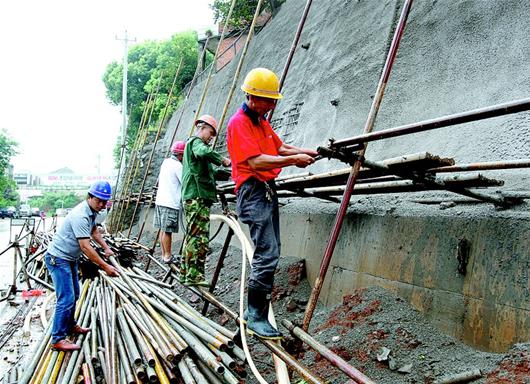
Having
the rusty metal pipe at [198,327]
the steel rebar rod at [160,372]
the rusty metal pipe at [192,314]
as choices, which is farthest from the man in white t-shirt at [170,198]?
the steel rebar rod at [160,372]

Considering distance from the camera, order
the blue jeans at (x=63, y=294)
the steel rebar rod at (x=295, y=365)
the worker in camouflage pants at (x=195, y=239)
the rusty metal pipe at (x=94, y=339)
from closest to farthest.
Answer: the steel rebar rod at (x=295, y=365) → the rusty metal pipe at (x=94, y=339) → the blue jeans at (x=63, y=294) → the worker in camouflage pants at (x=195, y=239)

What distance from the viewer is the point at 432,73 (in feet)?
17.5

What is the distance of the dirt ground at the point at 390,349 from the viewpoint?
279cm

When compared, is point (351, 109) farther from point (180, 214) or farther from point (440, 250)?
point (440, 250)

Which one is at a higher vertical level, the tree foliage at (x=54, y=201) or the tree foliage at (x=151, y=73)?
the tree foliage at (x=151, y=73)

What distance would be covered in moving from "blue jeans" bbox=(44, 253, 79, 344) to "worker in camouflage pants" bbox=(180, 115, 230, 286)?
1.12 metres

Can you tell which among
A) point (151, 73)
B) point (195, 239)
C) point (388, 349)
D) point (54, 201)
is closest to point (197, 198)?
point (195, 239)

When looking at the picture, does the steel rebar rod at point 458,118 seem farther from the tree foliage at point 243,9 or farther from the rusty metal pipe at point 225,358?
the tree foliage at point 243,9

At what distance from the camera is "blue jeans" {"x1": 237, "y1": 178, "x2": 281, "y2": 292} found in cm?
338

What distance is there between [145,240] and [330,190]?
34.0 ft

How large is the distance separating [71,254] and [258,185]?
8.33ft

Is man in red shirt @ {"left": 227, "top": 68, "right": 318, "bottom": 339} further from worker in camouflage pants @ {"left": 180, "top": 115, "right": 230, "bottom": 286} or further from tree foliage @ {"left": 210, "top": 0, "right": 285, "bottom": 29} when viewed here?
tree foliage @ {"left": 210, "top": 0, "right": 285, "bottom": 29}

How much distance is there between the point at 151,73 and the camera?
3250 centimetres

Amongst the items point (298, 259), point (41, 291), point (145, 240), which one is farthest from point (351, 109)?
point (145, 240)
